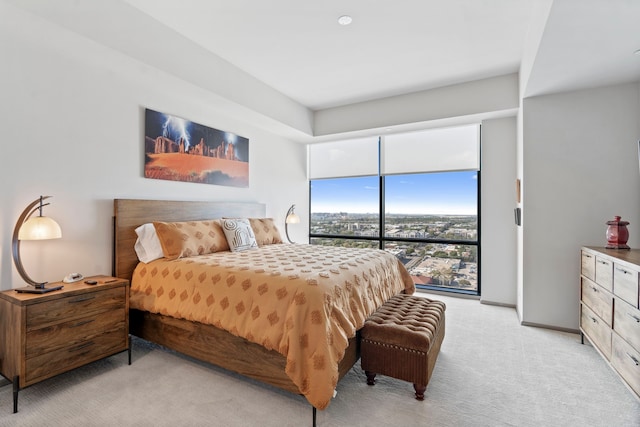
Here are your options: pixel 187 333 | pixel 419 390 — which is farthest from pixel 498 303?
pixel 187 333

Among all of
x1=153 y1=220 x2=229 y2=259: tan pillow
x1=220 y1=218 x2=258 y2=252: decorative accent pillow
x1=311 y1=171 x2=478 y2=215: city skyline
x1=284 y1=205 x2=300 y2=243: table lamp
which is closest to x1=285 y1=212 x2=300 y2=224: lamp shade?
x1=284 y1=205 x2=300 y2=243: table lamp

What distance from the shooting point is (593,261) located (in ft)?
8.82

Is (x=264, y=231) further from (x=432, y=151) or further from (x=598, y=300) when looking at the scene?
(x=598, y=300)

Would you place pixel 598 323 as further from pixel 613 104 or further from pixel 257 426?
pixel 257 426

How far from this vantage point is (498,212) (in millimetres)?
4156

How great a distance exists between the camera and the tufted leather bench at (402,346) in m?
2.02

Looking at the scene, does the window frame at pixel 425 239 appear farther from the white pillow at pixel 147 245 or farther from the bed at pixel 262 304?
the white pillow at pixel 147 245

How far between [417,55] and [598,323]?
3035 millimetres

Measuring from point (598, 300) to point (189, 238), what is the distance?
3.69 meters

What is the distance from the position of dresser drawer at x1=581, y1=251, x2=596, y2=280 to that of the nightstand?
4019mm

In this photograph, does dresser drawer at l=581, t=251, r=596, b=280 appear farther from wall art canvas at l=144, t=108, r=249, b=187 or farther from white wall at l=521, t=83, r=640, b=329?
wall art canvas at l=144, t=108, r=249, b=187

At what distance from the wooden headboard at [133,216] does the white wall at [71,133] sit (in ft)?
0.35

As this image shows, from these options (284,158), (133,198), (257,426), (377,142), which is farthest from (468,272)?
(133,198)

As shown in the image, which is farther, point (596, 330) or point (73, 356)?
point (596, 330)
